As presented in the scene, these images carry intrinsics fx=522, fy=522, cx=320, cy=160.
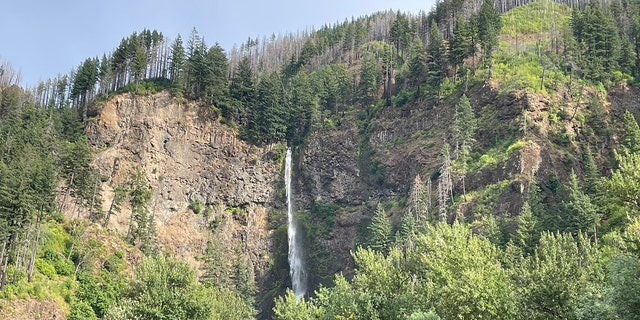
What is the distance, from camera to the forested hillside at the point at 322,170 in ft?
165

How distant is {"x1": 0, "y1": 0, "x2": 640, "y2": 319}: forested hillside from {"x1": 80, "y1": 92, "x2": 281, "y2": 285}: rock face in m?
0.33

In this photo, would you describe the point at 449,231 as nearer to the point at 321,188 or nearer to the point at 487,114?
the point at 487,114

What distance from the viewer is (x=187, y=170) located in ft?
315

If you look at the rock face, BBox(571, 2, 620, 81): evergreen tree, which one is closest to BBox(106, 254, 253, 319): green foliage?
the rock face

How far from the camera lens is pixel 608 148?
255 ft

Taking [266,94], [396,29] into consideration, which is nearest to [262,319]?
[266,94]

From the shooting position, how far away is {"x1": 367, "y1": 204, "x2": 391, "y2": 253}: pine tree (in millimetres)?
76069

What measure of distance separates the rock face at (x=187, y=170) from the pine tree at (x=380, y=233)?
22343mm

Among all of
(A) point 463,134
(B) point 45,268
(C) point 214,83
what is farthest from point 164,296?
(C) point 214,83

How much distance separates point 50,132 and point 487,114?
72708mm

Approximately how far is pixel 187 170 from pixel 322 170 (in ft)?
83.6

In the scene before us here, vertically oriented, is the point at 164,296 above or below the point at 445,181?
Answer: below

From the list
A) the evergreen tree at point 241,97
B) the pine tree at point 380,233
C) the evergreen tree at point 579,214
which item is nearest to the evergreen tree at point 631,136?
the evergreen tree at point 579,214

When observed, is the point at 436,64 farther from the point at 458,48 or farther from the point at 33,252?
the point at 33,252
